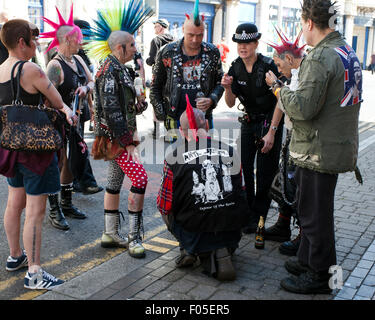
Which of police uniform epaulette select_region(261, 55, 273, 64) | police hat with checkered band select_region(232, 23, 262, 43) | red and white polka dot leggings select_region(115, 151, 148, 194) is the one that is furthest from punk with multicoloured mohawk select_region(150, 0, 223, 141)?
red and white polka dot leggings select_region(115, 151, 148, 194)

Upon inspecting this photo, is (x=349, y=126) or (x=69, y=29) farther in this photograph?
(x=69, y=29)

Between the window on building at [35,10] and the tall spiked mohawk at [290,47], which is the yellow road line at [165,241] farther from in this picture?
the window on building at [35,10]

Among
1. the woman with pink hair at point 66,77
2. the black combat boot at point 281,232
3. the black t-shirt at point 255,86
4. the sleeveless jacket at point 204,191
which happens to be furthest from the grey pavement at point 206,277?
the black t-shirt at point 255,86

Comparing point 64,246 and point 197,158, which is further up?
point 197,158

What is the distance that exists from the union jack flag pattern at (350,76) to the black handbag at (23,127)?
2.08 meters

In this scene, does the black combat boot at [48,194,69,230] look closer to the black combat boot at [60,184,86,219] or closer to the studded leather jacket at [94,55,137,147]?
the black combat boot at [60,184,86,219]

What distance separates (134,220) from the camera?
14.1ft

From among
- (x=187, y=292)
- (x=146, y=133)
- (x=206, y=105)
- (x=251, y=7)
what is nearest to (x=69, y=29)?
(x=206, y=105)

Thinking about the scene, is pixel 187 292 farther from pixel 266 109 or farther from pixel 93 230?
pixel 266 109

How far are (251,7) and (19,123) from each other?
79.3ft

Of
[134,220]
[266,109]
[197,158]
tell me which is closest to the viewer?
[197,158]

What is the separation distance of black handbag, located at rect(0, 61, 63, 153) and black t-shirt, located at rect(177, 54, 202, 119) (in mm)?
1475

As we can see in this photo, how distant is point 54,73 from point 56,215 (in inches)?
56.4

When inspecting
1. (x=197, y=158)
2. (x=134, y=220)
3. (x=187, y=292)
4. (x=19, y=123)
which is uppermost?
(x=19, y=123)
